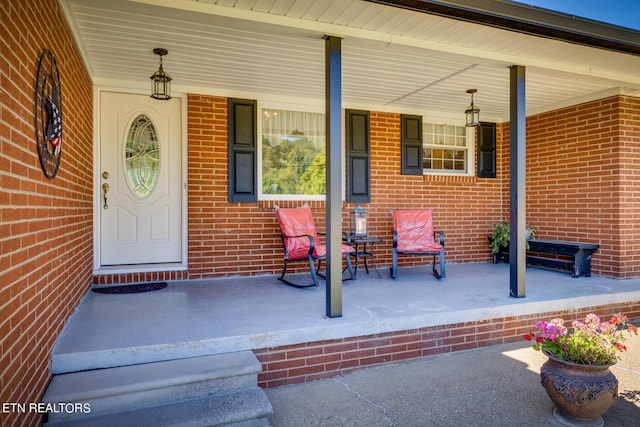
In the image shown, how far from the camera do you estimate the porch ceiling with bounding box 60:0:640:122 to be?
3.09m

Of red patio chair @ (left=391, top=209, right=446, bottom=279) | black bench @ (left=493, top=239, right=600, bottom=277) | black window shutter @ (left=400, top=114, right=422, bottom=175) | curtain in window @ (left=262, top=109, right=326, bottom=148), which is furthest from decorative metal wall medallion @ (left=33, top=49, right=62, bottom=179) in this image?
black bench @ (left=493, top=239, right=600, bottom=277)

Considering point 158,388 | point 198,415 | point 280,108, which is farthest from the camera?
point 280,108

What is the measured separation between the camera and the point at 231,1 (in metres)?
2.94

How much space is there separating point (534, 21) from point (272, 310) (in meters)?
3.11

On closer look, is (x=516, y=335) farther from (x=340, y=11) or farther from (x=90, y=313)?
(x=90, y=313)

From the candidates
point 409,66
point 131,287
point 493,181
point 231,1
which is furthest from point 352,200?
point 231,1

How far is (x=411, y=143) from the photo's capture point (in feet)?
20.4

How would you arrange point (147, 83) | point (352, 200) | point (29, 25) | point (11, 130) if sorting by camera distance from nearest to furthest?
1. point (11, 130)
2. point (29, 25)
3. point (147, 83)
4. point (352, 200)

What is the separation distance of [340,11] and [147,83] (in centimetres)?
277

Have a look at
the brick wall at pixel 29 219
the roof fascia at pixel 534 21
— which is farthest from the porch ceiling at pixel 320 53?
the brick wall at pixel 29 219

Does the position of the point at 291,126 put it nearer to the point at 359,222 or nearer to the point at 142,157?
the point at 359,222

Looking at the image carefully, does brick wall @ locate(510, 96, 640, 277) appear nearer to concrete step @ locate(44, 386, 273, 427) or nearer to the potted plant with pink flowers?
the potted plant with pink flowers

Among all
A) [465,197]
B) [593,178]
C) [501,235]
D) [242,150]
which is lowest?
[501,235]

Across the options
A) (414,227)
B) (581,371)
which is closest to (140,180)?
(414,227)
